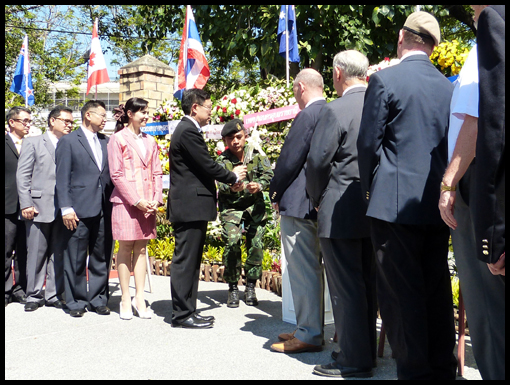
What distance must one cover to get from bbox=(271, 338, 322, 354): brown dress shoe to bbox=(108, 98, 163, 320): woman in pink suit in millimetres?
1742

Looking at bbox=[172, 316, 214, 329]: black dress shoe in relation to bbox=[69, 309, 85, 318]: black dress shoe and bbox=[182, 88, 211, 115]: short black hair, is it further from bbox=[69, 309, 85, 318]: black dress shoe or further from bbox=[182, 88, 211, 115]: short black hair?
A: bbox=[182, 88, 211, 115]: short black hair

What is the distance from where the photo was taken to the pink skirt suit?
17.5 feet

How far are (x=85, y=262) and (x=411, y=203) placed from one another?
4001mm

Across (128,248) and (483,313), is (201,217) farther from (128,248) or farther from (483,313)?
(483,313)

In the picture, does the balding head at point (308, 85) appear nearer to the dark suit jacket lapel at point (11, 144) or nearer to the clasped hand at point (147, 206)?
the clasped hand at point (147, 206)

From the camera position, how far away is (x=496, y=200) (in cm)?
209

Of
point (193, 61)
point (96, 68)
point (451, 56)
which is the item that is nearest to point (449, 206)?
point (451, 56)

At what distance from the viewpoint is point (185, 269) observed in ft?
16.6

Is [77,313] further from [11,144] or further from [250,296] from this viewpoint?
[11,144]

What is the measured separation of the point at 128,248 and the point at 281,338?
1.89 m

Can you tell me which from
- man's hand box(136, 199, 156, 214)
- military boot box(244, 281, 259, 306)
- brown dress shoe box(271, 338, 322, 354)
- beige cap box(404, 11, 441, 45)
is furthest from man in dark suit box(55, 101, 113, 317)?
beige cap box(404, 11, 441, 45)

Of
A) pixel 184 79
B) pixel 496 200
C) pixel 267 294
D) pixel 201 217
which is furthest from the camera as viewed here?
pixel 184 79

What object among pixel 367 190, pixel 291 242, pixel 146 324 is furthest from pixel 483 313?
pixel 146 324

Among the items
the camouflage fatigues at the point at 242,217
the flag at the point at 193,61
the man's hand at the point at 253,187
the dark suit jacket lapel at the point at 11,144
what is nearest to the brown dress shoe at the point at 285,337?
the camouflage fatigues at the point at 242,217
